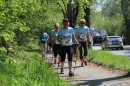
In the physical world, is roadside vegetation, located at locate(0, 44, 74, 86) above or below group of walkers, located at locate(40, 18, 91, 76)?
below

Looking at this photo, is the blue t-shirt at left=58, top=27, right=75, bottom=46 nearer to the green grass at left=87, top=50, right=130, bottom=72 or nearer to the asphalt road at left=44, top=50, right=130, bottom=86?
the asphalt road at left=44, top=50, right=130, bottom=86

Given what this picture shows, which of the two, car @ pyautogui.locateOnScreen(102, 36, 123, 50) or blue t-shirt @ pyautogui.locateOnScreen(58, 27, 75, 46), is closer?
blue t-shirt @ pyautogui.locateOnScreen(58, 27, 75, 46)

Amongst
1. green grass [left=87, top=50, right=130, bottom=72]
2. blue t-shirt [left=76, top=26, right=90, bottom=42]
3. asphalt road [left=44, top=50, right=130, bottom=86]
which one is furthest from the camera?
blue t-shirt [left=76, top=26, right=90, bottom=42]

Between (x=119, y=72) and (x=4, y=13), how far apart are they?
190 inches

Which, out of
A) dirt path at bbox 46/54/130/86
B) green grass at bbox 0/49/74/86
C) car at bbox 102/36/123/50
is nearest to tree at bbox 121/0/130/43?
car at bbox 102/36/123/50

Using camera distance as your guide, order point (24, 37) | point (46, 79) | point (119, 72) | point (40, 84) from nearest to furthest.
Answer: point (40, 84)
point (46, 79)
point (119, 72)
point (24, 37)

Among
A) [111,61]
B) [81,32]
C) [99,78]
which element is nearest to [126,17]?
[111,61]

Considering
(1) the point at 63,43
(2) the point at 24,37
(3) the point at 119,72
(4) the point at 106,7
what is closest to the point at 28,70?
(1) the point at 63,43

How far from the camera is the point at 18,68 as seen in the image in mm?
9328

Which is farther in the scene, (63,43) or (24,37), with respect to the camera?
(24,37)

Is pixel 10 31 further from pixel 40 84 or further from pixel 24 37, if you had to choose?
pixel 24 37

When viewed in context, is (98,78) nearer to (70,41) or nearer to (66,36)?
(70,41)

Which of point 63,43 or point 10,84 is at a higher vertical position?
point 63,43

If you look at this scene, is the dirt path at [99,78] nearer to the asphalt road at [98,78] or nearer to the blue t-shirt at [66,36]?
the asphalt road at [98,78]
